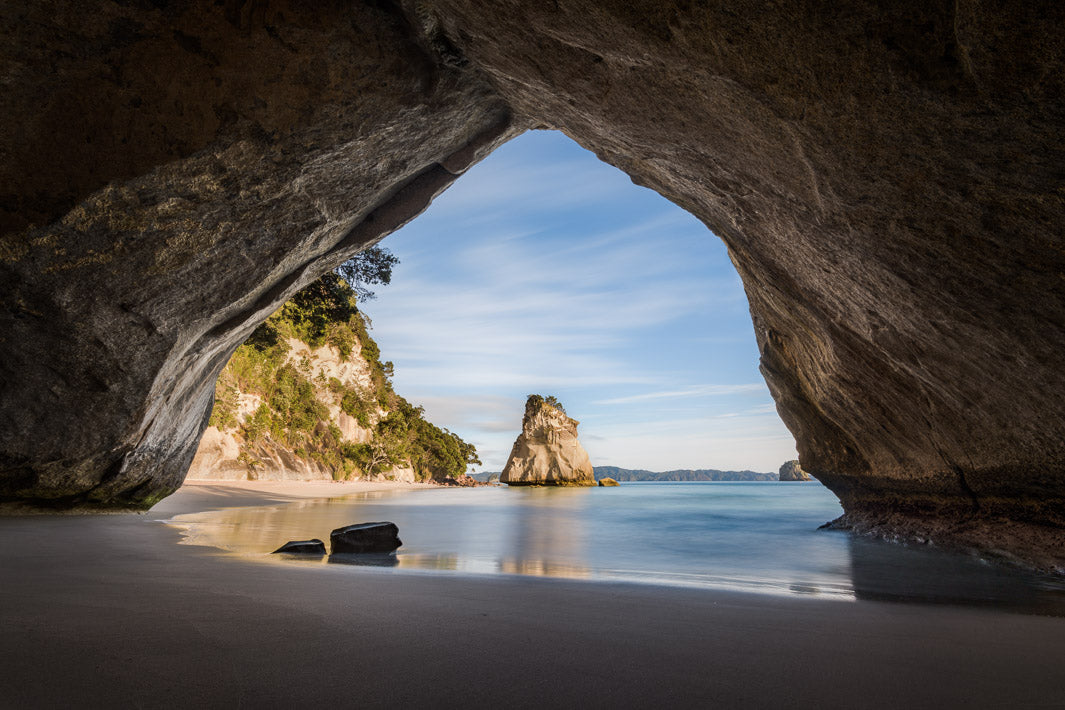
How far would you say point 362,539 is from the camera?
241 inches

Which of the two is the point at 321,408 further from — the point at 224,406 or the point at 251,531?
the point at 251,531

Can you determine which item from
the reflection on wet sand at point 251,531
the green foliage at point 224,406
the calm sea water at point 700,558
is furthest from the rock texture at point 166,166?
the green foliage at point 224,406

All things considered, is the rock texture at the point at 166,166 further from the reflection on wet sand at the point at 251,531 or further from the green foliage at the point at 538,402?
the green foliage at the point at 538,402

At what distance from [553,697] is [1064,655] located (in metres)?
2.51

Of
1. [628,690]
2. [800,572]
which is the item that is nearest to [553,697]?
[628,690]

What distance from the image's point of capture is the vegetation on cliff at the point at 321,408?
33.6m

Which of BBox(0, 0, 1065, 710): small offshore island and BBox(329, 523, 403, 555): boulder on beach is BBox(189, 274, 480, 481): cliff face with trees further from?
BBox(329, 523, 403, 555): boulder on beach

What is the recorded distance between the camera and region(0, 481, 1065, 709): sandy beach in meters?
1.66

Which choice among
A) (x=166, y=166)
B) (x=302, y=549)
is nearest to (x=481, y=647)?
(x=302, y=549)

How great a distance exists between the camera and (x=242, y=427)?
1335 inches

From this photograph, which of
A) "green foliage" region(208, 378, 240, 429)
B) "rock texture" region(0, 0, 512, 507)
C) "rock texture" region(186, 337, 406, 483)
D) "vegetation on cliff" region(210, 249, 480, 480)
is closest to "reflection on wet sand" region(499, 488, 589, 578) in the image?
"rock texture" region(0, 0, 512, 507)

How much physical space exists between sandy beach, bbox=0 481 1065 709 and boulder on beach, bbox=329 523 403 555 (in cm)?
241

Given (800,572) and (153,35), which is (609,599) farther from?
(153,35)

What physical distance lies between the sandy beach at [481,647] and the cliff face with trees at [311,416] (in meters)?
21.6
